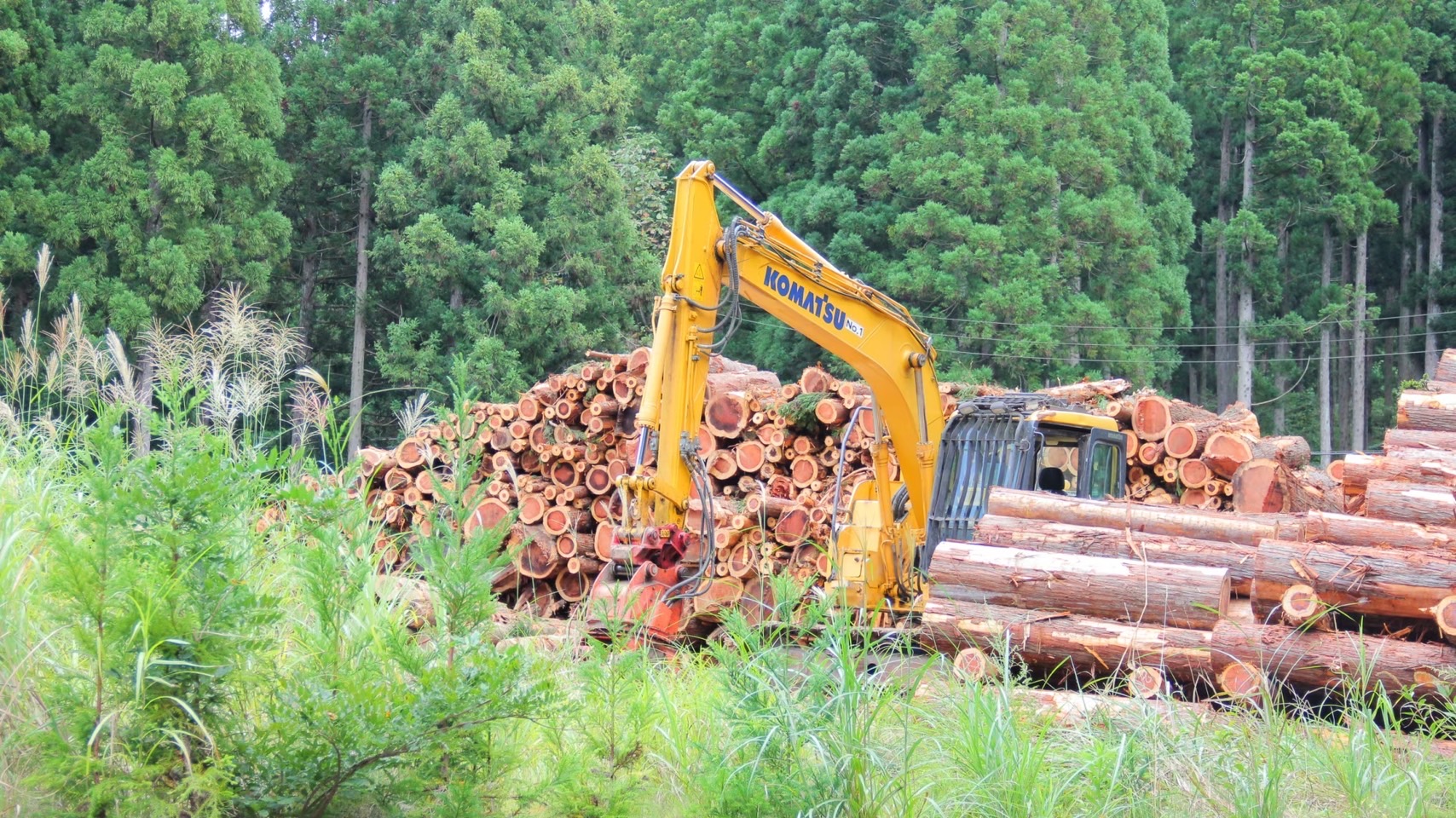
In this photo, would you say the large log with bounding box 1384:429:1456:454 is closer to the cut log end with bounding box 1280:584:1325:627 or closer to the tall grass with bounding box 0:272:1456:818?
the cut log end with bounding box 1280:584:1325:627

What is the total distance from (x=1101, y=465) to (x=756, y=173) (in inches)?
837

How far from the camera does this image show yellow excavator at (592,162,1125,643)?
6.97 metres

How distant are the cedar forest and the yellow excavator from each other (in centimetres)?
1313

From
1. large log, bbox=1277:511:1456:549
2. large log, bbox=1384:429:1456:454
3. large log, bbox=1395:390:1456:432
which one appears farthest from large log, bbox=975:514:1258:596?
large log, bbox=1395:390:1456:432

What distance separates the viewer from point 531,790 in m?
3.22

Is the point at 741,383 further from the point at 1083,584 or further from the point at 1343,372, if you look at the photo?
the point at 1343,372

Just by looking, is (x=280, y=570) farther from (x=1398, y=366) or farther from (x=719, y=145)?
(x=1398, y=366)

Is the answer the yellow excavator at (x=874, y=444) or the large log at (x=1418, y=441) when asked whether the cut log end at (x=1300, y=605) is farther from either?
the large log at (x=1418, y=441)

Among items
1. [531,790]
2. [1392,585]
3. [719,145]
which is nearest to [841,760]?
[531,790]

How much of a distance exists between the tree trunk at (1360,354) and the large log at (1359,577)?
26.7 metres

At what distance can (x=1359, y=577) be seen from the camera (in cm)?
525

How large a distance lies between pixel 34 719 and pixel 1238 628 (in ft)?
14.1

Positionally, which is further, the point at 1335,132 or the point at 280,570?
the point at 1335,132

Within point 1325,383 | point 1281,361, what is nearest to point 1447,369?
point 1325,383
